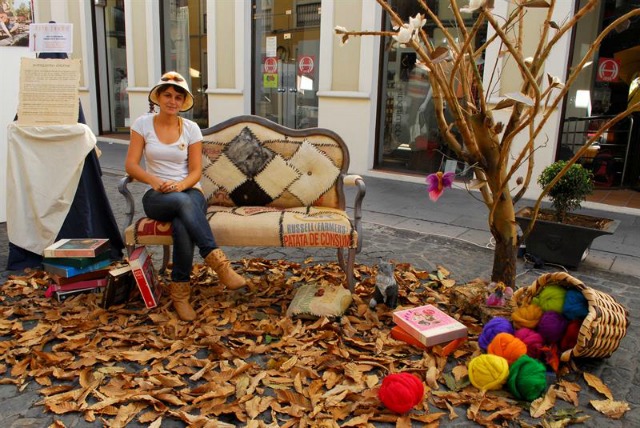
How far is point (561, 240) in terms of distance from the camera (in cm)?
432

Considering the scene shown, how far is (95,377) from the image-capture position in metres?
2.64

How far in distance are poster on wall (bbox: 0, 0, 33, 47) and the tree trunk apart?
170 inches

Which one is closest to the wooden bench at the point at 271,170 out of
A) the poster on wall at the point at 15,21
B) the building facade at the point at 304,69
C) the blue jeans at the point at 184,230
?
the blue jeans at the point at 184,230

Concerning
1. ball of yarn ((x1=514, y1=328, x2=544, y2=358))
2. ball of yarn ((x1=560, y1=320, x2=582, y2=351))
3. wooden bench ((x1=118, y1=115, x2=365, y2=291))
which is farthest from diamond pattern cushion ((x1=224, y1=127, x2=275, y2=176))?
ball of yarn ((x1=560, y1=320, x2=582, y2=351))

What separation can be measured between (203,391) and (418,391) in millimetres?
965

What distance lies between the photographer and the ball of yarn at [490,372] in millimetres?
2547

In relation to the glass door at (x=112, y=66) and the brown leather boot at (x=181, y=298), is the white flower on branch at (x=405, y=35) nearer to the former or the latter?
the brown leather boot at (x=181, y=298)

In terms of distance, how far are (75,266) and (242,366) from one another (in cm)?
149

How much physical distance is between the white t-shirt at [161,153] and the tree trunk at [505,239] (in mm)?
2024

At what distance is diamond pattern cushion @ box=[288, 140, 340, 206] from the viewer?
3945 mm

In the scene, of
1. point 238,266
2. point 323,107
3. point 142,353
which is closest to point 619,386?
point 142,353

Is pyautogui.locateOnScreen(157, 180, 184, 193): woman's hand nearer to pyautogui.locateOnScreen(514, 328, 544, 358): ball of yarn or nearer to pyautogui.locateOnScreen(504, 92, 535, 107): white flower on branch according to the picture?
pyautogui.locateOnScreen(504, 92, 535, 107): white flower on branch

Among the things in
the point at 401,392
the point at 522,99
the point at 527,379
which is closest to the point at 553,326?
the point at 527,379

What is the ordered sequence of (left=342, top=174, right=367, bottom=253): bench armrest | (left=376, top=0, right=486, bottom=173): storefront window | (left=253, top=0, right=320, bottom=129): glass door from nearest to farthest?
(left=342, top=174, right=367, bottom=253): bench armrest < (left=376, top=0, right=486, bottom=173): storefront window < (left=253, top=0, right=320, bottom=129): glass door
